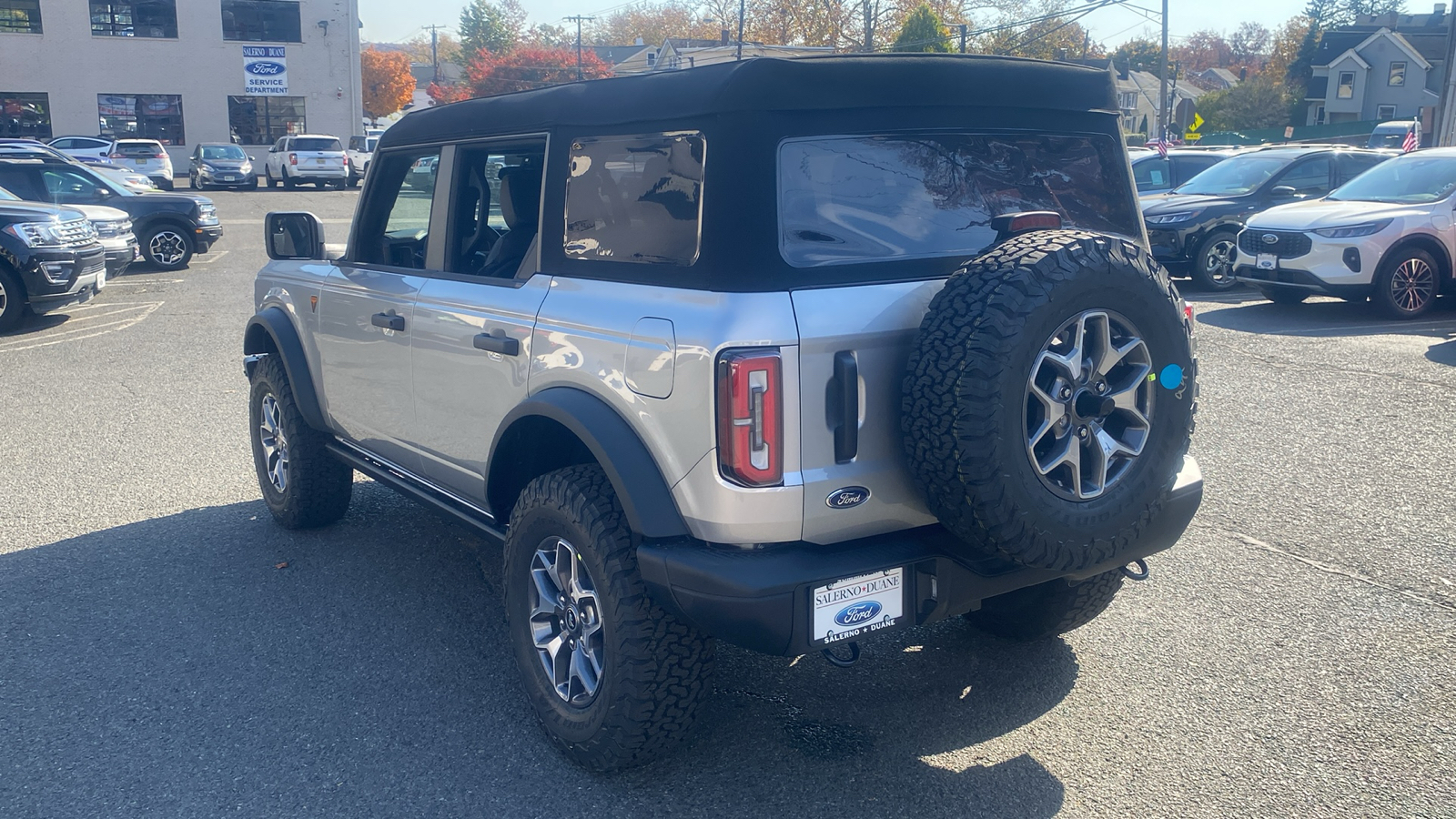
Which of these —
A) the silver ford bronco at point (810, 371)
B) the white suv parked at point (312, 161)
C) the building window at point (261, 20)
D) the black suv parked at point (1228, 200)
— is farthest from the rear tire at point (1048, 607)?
the building window at point (261, 20)

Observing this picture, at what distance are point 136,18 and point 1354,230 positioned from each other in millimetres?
46998

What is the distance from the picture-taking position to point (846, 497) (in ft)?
10.0

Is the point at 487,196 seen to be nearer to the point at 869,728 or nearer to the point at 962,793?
the point at 869,728

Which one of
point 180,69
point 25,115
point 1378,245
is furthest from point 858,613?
point 25,115

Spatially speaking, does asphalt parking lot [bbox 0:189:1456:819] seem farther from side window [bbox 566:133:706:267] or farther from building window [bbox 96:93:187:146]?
building window [bbox 96:93:187:146]

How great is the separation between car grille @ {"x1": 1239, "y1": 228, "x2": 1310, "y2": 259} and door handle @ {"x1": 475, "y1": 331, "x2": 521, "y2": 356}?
10276 millimetres

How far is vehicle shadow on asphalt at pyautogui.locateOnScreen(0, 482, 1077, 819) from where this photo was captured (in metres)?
3.31

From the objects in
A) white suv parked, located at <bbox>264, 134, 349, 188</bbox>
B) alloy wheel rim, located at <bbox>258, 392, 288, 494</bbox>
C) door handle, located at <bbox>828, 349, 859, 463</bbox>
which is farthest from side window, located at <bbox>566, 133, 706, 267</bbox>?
white suv parked, located at <bbox>264, 134, 349, 188</bbox>

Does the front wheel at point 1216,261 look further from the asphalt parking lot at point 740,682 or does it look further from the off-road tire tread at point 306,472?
the off-road tire tread at point 306,472

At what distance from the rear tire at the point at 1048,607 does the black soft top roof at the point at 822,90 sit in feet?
5.17

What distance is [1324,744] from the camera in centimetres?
349

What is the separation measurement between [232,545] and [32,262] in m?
8.09

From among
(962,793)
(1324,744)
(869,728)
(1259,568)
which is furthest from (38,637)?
(1259,568)

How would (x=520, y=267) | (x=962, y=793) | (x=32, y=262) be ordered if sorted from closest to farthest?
1. (x=962, y=793)
2. (x=520, y=267)
3. (x=32, y=262)
